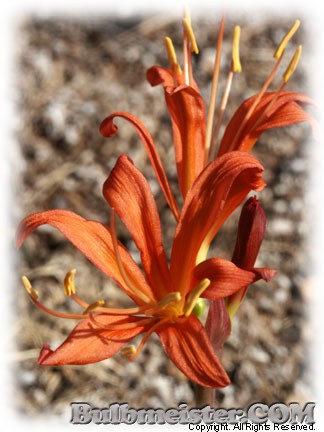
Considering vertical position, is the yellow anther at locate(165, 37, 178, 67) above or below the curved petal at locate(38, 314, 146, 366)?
above

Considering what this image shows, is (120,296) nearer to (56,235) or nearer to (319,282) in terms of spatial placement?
(56,235)

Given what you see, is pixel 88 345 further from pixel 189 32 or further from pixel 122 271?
pixel 189 32

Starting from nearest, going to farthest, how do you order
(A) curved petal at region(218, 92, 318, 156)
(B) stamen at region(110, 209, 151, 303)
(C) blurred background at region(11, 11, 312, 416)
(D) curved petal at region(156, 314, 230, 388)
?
(D) curved petal at region(156, 314, 230, 388)
(B) stamen at region(110, 209, 151, 303)
(A) curved petal at region(218, 92, 318, 156)
(C) blurred background at region(11, 11, 312, 416)

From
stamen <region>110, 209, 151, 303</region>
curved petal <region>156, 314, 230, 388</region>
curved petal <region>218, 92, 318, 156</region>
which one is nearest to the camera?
curved petal <region>156, 314, 230, 388</region>

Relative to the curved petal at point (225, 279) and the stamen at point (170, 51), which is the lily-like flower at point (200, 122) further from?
the curved petal at point (225, 279)

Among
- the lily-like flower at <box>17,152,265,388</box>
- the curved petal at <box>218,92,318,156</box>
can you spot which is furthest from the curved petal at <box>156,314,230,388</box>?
the curved petal at <box>218,92,318,156</box>

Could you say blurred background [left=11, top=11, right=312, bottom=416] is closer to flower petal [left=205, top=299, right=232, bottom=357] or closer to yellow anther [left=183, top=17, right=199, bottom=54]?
flower petal [left=205, top=299, right=232, bottom=357]

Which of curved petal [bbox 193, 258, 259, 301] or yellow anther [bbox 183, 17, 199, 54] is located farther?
yellow anther [bbox 183, 17, 199, 54]
